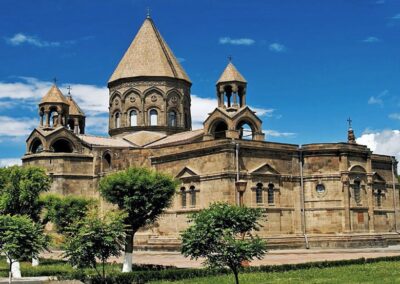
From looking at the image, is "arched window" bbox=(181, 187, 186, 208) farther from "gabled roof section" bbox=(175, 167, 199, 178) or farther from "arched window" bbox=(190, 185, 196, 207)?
"gabled roof section" bbox=(175, 167, 199, 178)

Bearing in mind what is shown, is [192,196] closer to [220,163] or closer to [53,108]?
[220,163]

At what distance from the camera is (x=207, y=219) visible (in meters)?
17.5

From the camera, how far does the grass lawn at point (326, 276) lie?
19.1 meters

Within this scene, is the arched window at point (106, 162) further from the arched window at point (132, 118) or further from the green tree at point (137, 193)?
the green tree at point (137, 193)

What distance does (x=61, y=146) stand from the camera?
48.4 meters

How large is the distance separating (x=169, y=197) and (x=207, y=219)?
912 centimetres

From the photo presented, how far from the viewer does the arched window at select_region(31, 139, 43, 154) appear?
46.8 meters

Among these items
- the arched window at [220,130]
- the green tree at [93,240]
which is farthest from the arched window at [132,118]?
the green tree at [93,240]

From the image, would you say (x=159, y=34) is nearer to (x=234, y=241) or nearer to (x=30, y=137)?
(x=30, y=137)

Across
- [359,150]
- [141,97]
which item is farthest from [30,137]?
[359,150]

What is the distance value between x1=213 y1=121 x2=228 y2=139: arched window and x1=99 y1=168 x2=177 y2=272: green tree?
54.1ft

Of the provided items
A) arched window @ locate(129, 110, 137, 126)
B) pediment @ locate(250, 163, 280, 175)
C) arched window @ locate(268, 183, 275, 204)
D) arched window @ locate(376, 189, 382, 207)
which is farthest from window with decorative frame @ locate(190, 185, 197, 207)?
arched window @ locate(129, 110, 137, 126)

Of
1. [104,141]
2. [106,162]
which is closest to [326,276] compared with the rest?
[106,162]

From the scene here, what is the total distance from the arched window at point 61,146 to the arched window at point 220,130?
13.0 metres
